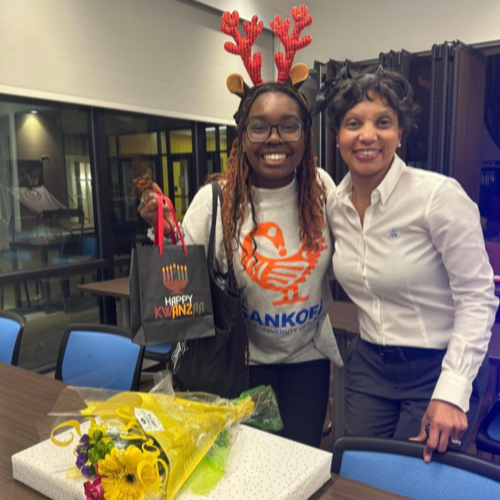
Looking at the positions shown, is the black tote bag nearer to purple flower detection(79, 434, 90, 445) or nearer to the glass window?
purple flower detection(79, 434, 90, 445)

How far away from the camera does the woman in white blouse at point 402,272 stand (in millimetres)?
1176

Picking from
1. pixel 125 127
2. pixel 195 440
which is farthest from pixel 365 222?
pixel 125 127

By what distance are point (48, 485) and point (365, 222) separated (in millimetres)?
968

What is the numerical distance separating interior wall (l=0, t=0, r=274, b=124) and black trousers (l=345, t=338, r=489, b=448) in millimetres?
3098

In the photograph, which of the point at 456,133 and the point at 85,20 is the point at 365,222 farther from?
the point at 85,20

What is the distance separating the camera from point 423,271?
1.24 m

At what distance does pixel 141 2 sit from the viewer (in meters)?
4.07

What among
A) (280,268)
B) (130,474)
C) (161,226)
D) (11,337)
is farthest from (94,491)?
(11,337)

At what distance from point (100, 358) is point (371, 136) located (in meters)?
1.42

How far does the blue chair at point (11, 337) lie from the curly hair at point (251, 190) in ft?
4.25

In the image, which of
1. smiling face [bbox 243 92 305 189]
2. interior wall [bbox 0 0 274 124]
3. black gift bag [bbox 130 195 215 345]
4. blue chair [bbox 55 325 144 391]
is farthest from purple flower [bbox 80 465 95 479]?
interior wall [bbox 0 0 274 124]

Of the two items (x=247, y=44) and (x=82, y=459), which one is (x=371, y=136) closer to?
(x=247, y=44)

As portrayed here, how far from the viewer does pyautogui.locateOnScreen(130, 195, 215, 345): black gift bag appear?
4.14 feet

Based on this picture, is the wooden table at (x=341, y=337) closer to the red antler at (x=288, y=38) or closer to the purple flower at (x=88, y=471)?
the red antler at (x=288, y=38)
